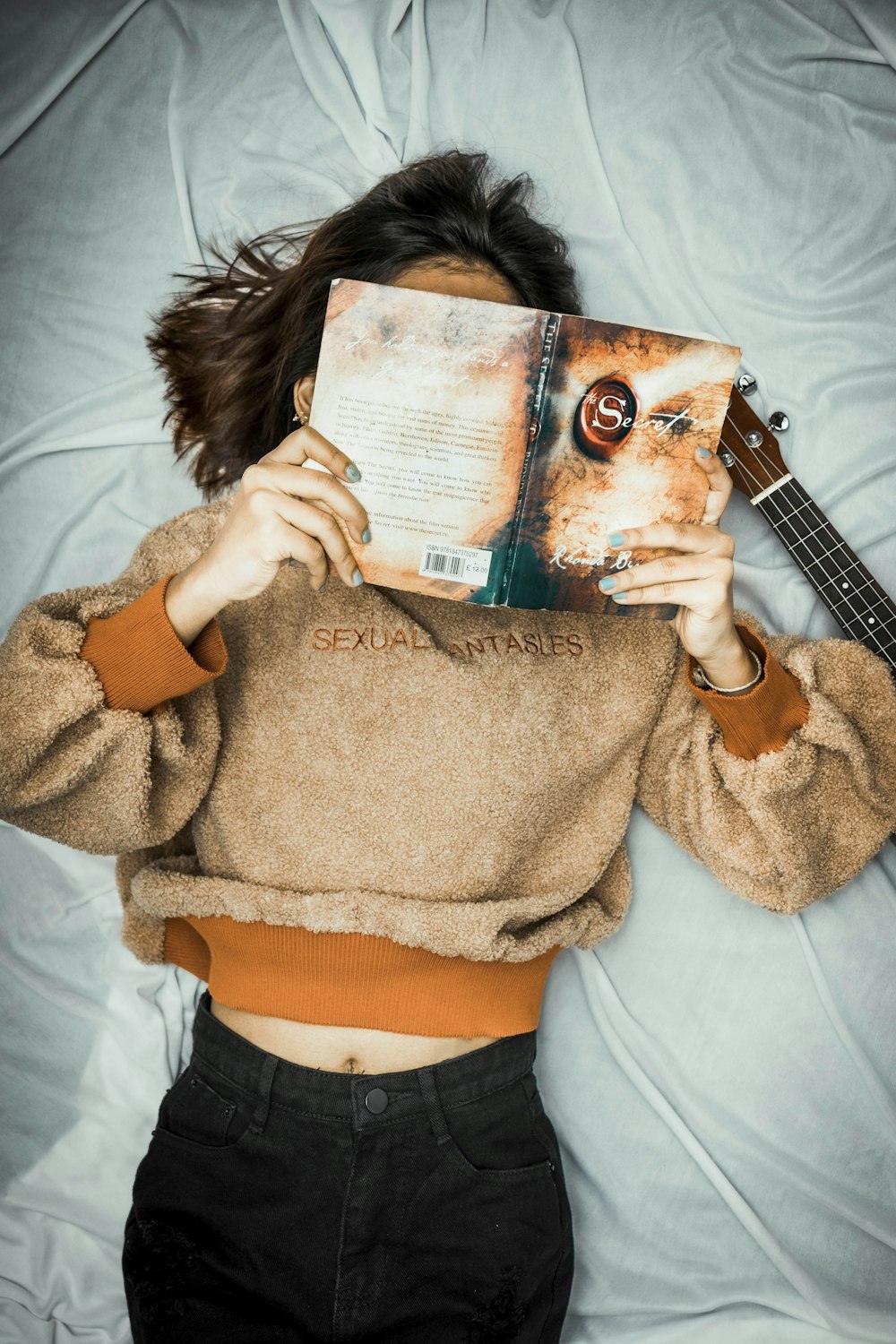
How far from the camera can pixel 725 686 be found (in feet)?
3.01

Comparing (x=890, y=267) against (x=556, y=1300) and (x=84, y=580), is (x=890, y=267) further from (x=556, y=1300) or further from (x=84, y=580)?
(x=556, y=1300)

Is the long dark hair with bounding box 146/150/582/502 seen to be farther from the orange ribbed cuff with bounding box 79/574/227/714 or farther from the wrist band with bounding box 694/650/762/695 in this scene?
the wrist band with bounding box 694/650/762/695

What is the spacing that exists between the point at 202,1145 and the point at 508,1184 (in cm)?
30

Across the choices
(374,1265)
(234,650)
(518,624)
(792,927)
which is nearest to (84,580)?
(234,650)

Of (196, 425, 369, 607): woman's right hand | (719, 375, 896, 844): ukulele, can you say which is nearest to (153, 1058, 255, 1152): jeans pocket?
(196, 425, 369, 607): woman's right hand

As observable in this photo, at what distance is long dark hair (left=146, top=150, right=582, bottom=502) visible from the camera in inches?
38.7

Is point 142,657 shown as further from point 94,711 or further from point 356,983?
point 356,983

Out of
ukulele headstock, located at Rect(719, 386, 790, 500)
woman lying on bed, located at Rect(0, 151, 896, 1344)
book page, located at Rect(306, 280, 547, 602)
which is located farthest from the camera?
ukulele headstock, located at Rect(719, 386, 790, 500)

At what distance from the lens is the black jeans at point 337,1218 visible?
2.95 feet

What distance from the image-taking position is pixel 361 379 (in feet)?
2.47

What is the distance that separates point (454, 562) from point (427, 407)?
120 mm

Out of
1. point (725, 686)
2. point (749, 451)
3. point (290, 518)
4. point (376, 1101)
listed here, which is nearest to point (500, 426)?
point (290, 518)

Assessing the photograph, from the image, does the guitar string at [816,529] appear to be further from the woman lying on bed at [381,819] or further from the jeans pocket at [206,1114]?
the jeans pocket at [206,1114]

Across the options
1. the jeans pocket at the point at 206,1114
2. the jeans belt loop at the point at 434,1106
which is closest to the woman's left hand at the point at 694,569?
the jeans belt loop at the point at 434,1106
